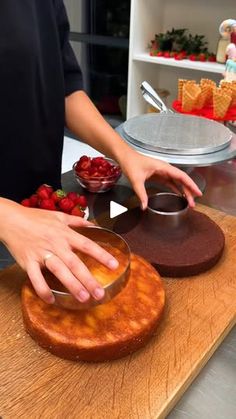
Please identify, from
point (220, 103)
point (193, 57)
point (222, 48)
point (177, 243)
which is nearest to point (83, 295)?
point (177, 243)

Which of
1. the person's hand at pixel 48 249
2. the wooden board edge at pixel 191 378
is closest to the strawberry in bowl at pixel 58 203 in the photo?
the person's hand at pixel 48 249

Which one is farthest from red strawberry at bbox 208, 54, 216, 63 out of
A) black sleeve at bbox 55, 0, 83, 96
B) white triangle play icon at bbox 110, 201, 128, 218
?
white triangle play icon at bbox 110, 201, 128, 218

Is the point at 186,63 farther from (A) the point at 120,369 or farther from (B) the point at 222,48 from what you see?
(A) the point at 120,369

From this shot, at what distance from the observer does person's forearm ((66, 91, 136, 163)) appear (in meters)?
0.90

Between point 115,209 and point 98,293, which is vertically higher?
point 98,293

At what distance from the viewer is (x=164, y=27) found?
2.56 meters

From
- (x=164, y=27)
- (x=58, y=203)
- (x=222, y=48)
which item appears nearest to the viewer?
(x=58, y=203)

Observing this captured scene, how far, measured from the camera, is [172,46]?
2387 millimetres

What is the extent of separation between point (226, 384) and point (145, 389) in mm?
114

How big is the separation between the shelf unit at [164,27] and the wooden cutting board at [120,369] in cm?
181

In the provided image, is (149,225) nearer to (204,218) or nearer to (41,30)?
(204,218)

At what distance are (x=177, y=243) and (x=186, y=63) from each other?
170 cm

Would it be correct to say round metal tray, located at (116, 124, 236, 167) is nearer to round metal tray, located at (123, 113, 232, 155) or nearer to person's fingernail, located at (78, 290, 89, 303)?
round metal tray, located at (123, 113, 232, 155)

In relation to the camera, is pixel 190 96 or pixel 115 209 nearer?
pixel 115 209
